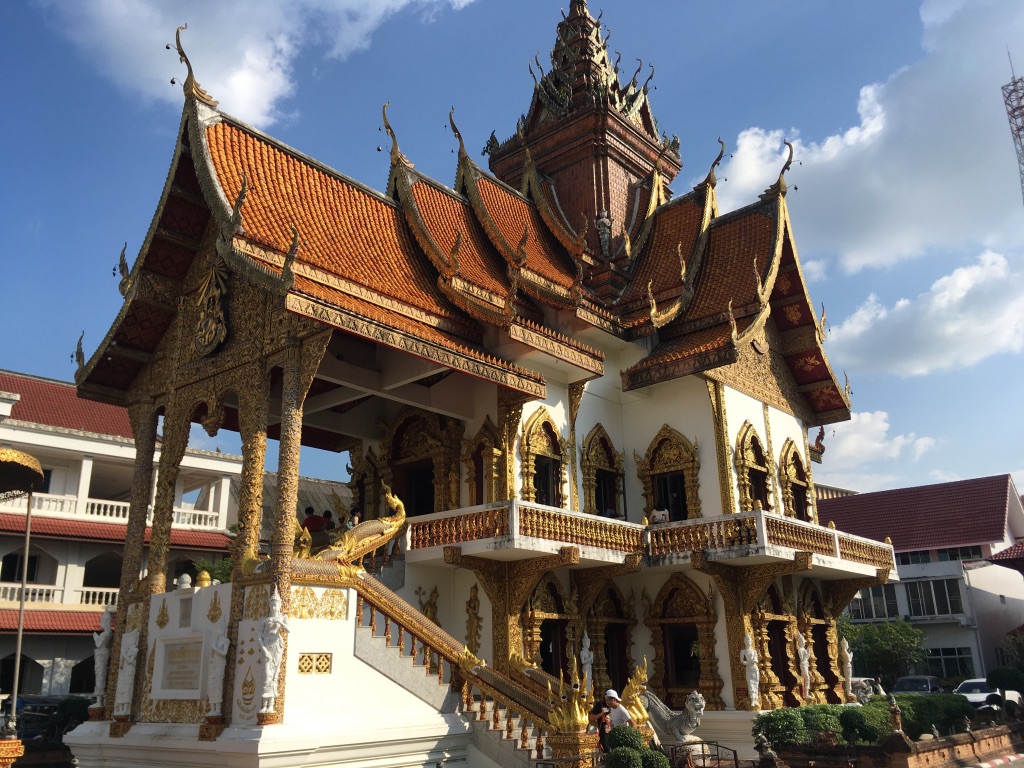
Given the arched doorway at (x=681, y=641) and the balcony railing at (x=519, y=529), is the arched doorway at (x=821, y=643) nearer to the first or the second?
the arched doorway at (x=681, y=641)

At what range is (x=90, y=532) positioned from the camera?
815 inches

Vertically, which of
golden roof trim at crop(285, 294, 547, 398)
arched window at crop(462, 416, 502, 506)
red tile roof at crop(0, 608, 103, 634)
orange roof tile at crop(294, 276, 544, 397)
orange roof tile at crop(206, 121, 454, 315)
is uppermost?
orange roof tile at crop(206, 121, 454, 315)

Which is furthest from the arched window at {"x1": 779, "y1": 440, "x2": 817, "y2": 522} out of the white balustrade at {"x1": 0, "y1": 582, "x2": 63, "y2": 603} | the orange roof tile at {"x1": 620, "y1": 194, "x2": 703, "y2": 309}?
the white balustrade at {"x1": 0, "y1": 582, "x2": 63, "y2": 603}

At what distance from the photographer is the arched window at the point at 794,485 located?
1564 cm

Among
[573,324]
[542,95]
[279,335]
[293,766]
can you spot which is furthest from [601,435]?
[542,95]

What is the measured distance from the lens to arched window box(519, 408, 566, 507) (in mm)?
12844

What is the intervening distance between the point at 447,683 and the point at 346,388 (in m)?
4.51

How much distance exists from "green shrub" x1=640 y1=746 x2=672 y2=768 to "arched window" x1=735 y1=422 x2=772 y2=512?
20.8 feet

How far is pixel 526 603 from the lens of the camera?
12000 mm

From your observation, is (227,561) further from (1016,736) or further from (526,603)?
(1016,736)

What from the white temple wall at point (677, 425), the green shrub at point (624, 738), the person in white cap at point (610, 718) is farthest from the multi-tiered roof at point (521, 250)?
the green shrub at point (624, 738)

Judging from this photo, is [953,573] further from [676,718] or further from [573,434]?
[676,718]

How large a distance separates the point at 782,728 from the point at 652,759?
4.07m

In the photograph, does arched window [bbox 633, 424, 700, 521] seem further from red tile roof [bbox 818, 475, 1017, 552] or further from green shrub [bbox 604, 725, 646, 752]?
red tile roof [bbox 818, 475, 1017, 552]
